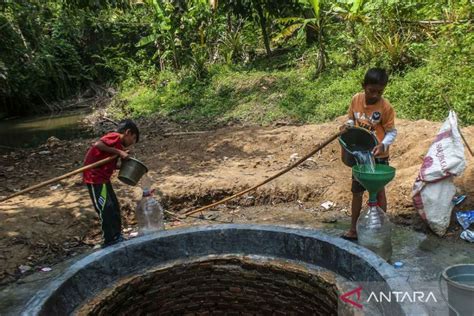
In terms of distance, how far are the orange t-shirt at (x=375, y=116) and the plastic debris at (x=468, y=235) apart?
108 centimetres

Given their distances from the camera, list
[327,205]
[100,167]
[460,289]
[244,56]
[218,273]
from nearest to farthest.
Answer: [460,289] < [218,273] < [100,167] < [327,205] < [244,56]

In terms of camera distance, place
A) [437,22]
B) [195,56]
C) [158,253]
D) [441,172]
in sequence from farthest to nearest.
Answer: [195,56], [437,22], [441,172], [158,253]

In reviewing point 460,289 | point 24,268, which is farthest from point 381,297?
point 24,268

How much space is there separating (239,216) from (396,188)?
1.69 metres

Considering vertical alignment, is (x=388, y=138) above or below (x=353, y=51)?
below

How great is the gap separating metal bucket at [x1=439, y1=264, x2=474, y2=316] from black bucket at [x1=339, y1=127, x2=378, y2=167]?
1.28 m

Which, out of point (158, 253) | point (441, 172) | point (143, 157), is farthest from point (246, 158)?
point (158, 253)

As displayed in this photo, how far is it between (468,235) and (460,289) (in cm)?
192

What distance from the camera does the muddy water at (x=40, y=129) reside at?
11393 mm

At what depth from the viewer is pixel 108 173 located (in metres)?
3.88

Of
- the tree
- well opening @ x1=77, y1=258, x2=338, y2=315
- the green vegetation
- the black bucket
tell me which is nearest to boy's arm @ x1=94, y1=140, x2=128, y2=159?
well opening @ x1=77, y1=258, x2=338, y2=315

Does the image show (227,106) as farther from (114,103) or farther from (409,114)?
(114,103)

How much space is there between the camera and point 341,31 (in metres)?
10.5

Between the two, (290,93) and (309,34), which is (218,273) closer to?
(290,93)
